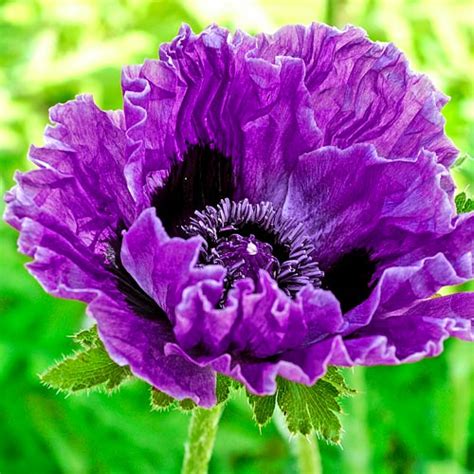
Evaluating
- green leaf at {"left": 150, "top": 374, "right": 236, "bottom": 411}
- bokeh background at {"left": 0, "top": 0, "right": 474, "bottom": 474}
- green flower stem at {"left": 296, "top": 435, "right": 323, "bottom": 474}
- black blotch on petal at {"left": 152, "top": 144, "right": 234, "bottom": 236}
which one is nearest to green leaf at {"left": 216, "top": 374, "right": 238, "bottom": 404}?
green leaf at {"left": 150, "top": 374, "right": 236, "bottom": 411}

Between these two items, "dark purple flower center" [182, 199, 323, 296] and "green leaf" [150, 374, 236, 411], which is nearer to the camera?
"green leaf" [150, 374, 236, 411]

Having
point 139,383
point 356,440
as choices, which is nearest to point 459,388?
point 356,440

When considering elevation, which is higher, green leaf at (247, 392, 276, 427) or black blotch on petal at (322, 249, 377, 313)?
black blotch on petal at (322, 249, 377, 313)

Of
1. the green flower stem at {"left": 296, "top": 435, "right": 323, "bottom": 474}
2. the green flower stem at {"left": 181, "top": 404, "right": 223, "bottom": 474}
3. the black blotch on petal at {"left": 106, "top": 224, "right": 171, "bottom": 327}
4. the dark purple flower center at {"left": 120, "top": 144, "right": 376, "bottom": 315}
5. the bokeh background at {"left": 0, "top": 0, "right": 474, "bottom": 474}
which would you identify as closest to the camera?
the black blotch on petal at {"left": 106, "top": 224, "right": 171, "bottom": 327}

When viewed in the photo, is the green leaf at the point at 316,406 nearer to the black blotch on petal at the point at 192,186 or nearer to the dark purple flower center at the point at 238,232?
the dark purple flower center at the point at 238,232

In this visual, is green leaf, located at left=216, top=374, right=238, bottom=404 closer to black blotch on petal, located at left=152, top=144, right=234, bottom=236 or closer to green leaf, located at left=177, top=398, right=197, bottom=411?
green leaf, located at left=177, top=398, right=197, bottom=411

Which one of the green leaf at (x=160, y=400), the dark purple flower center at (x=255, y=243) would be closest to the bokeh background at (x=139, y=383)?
the dark purple flower center at (x=255, y=243)

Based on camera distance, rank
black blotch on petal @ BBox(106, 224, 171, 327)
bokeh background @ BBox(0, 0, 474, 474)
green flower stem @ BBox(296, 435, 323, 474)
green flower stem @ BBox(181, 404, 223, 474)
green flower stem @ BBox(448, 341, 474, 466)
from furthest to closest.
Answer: bokeh background @ BBox(0, 0, 474, 474) → green flower stem @ BBox(448, 341, 474, 466) → green flower stem @ BBox(296, 435, 323, 474) → green flower stem @ BBox(181, 404, 223, 474) → black blotch on petal @ BBox(106, 224, 171, 327)

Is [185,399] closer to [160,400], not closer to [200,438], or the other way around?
[160,400]

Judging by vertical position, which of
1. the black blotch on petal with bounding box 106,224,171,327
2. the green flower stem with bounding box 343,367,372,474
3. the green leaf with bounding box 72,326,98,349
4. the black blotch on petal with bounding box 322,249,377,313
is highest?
the green flower stem with bounding box 343,367,372,474
